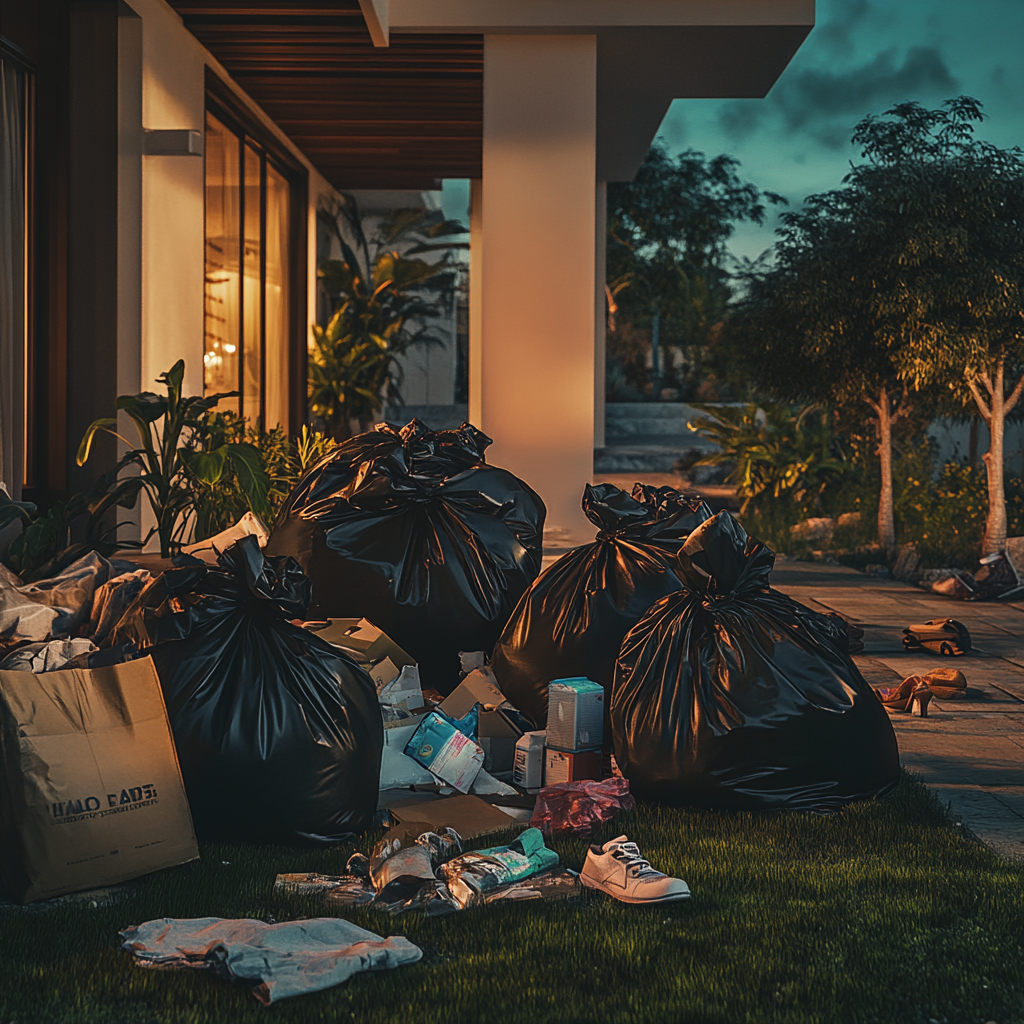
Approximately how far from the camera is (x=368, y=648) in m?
3.58

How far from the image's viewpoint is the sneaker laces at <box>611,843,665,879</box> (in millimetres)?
2424

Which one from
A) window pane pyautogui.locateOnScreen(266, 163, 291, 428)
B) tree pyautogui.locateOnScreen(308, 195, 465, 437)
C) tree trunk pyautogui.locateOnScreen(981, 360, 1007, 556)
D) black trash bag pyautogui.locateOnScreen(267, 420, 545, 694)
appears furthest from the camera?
tree pyautogui.locateOnScreen(308, 195, 465, 437)

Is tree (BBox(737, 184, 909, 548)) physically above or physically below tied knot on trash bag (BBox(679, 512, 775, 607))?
above

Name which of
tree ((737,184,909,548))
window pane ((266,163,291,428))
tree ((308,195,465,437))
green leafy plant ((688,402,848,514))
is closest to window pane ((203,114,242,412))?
window pane ((266,163,291,428))

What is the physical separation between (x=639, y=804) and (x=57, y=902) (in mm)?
1462

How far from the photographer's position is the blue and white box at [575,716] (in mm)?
3174

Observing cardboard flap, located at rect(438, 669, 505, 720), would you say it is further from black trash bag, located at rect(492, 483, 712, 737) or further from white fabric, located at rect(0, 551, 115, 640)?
white fabric, located at rect(0, 551, 115, 640)

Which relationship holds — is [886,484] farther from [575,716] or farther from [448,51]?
[575,716]

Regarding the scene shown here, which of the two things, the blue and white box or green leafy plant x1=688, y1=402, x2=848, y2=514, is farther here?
green leafy plant x1=688, y1=402, x2=848, y2=514

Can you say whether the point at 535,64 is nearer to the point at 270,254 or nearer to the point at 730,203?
the point at 270,254

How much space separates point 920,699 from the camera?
4.31 m

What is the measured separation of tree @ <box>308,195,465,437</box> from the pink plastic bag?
9045 mm

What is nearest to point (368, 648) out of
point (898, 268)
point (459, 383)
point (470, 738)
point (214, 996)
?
point (470, 738)

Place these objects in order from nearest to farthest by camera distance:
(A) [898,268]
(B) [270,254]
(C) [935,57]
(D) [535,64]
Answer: (D) [535,64] < (A) [898,268] < (B) [270,254] < (C) [935,57]
